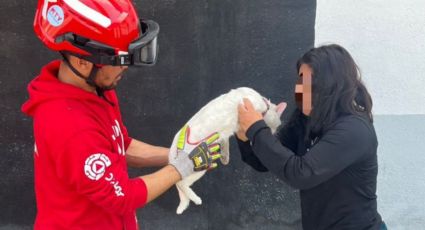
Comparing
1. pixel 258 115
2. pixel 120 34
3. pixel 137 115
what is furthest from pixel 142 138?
pixel 120 34

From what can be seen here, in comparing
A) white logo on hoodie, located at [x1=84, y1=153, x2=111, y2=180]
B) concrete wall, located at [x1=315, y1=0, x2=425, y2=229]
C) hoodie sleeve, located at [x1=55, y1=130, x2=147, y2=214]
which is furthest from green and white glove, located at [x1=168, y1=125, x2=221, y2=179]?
concrete wall, located at [x1=315, y1=0, x2=425, y2=229]

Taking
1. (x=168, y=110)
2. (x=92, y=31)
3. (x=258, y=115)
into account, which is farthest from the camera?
(x=168, y=110)

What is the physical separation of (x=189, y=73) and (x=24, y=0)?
1.35 metres

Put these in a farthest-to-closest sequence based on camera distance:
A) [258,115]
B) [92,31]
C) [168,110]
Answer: [168,110], [258,115], [92,31]

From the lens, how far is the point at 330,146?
2.16 m

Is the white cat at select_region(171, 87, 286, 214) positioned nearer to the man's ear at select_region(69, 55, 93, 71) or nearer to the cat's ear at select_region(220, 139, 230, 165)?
the cat's ear at select_region(220, 139, 230, 165)

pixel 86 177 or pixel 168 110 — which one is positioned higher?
pixel 86 177

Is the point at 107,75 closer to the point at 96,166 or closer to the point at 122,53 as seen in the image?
the point at 122,53

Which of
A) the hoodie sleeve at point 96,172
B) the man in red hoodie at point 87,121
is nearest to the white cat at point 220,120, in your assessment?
the man in red hoodie at point 87,121

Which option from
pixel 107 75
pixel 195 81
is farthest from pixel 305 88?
pixel 195 81

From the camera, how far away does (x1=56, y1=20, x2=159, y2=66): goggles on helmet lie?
1950 millimetres

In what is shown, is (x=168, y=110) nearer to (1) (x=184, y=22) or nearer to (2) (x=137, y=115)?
(2) (x=137, y=115)

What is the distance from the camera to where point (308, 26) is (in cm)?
379

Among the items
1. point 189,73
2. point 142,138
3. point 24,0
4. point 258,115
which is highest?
point 24,0
